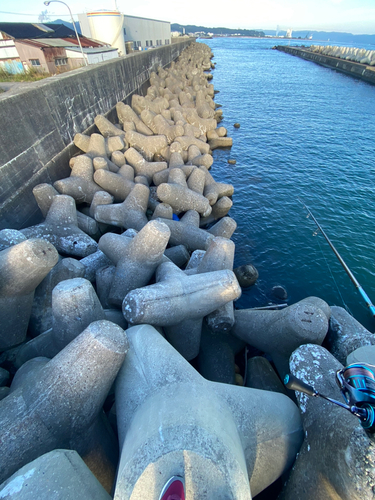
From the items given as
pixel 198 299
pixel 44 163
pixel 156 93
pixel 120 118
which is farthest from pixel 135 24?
pixel 198 299

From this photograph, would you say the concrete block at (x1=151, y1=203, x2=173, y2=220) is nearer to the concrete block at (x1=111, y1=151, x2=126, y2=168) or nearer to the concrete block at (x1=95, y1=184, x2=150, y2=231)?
the concrete block at (x1=95, y1=184, x2=150, y2=231)

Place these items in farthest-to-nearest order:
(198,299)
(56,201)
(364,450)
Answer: (56,201) → (198,299) → (364,450)

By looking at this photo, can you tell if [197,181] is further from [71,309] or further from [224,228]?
[71,309]

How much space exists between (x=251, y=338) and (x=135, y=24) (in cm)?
3708

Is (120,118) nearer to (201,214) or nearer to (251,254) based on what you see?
(201,214)

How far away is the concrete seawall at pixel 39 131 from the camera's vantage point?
17.2 feet

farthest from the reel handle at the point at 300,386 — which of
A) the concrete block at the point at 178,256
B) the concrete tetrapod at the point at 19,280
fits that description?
the concrete block at the point at 178,256

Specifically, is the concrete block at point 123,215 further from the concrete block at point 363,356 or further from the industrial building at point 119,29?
the industrial building at point 119,29

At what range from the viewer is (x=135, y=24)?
29812 mm

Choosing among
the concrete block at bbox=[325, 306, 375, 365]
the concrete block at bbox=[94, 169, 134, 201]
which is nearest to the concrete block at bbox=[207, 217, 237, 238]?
the concrete block at bbox=[94, 169, 134, 201]

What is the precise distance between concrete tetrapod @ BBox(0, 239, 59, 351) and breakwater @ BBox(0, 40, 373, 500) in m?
0.01

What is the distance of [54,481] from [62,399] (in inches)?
25.8

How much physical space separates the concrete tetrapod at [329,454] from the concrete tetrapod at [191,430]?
152mm

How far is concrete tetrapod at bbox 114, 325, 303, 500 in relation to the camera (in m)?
1.63
